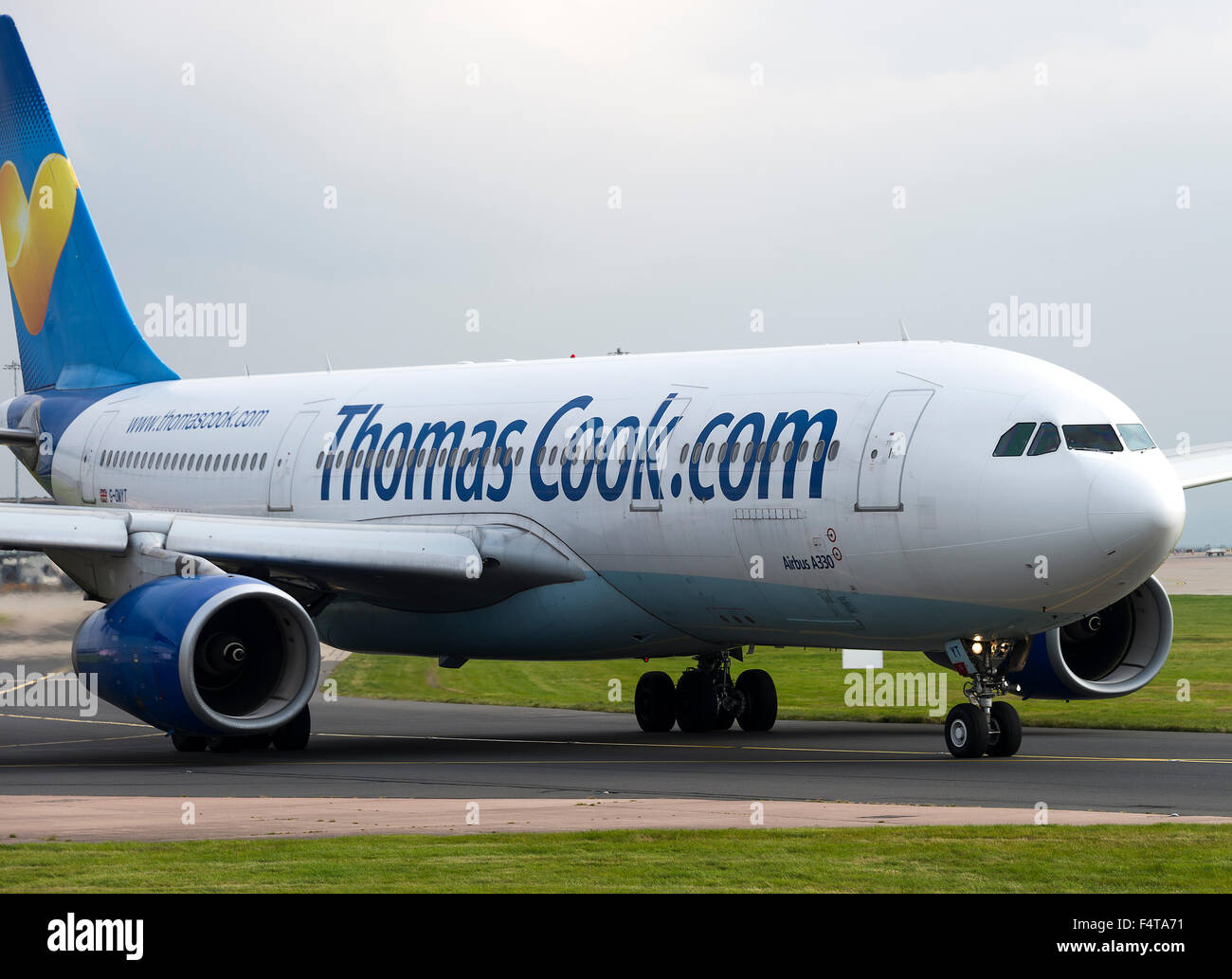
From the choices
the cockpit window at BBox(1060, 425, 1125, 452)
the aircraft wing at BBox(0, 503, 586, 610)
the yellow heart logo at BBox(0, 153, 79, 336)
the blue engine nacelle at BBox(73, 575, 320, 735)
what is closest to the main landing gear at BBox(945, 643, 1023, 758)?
the cockpit window at BBox(1060, 425, 1125, 452)

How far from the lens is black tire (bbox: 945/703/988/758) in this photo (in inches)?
765

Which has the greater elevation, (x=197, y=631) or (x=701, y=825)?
(x=197, y=631)

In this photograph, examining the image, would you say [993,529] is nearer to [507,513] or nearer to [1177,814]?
[1177,814]

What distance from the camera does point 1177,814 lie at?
14453 millimetres

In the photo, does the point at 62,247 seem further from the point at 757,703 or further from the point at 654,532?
the point at 654,532

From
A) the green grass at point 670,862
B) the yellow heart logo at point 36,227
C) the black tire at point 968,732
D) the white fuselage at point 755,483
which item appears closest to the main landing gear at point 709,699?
the white fuselage at point 755,483

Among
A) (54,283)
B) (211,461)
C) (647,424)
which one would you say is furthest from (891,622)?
(54,283)

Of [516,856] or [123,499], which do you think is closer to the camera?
[516,856]

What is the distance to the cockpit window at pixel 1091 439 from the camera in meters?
18.3

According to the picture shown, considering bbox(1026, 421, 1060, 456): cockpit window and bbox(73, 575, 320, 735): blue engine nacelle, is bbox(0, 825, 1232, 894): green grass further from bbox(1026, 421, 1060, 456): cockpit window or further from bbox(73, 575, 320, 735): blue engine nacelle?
bbox(73, 575, 320, 735): blue engine nacelle

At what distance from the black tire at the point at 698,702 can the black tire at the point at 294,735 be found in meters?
5.33
